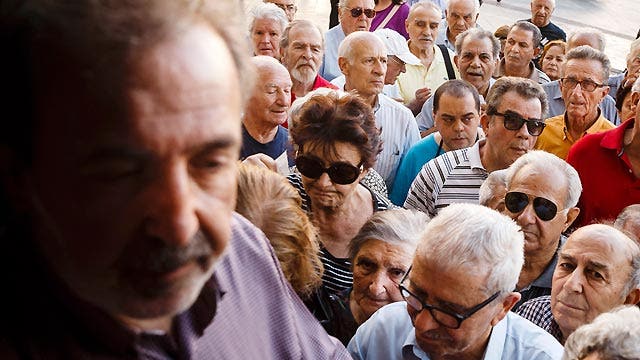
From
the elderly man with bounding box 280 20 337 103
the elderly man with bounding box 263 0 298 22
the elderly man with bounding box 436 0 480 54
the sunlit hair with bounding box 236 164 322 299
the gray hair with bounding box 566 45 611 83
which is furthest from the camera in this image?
the elderly man with bounding box 436 0 480 54

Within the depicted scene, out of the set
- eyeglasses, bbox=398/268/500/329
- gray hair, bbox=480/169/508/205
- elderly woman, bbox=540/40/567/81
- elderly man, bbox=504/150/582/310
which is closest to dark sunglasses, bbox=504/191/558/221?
elderly man, bbox=504/150/582/310

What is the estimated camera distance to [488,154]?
5.00m

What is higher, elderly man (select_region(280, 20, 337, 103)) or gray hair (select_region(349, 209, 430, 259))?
gray hair (select_region(349, 209, 430, 259))

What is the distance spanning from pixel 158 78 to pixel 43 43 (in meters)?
0.16

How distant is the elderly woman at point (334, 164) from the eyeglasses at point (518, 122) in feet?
4.07

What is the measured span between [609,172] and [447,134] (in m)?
1.08

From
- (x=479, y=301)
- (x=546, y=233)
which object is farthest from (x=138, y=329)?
(x=546, y=233)

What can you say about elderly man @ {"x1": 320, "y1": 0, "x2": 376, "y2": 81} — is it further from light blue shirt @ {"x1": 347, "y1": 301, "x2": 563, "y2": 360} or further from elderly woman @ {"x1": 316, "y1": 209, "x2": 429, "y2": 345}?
light blue shirt @ {"x1": 347, "y1": 301, "x2": 563, "y2": 360}

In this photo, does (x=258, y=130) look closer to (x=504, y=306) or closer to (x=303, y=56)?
(x=303, y=56)

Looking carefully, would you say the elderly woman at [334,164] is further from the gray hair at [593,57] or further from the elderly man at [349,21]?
the elderly man at [349,21]

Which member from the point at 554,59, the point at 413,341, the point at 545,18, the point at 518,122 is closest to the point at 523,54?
the point at 554,59

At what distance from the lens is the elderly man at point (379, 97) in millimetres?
5746

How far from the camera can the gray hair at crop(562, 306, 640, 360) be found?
2.52 meters

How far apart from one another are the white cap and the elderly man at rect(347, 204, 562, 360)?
430 cm
